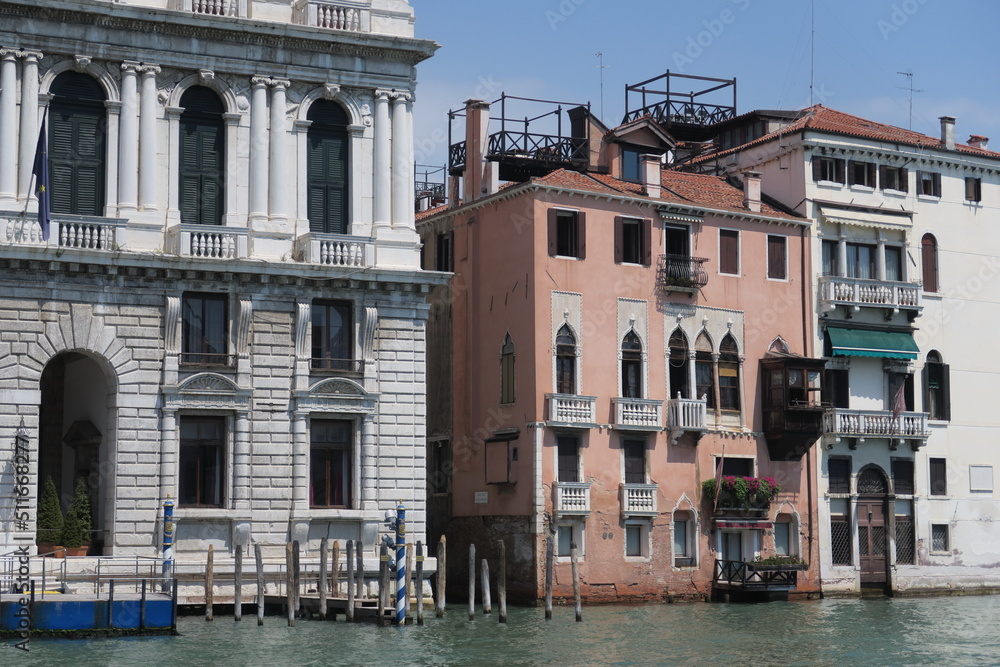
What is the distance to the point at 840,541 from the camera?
46906mm

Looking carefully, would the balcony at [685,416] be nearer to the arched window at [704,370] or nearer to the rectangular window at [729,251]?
the arched window at [704,370]

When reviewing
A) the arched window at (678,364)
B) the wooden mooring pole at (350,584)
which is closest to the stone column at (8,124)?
the wooden mooring pole at (350,584)

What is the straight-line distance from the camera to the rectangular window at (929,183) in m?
49.7

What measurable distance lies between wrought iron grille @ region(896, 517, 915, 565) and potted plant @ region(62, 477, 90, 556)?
23.5 metres

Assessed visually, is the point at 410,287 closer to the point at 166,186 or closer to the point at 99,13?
the point at 166,186

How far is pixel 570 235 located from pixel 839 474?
1094 cm

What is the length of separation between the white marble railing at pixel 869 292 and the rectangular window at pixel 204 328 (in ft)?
59.9

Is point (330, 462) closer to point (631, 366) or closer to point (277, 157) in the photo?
point (277, 157)

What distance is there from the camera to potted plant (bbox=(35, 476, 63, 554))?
35.7m

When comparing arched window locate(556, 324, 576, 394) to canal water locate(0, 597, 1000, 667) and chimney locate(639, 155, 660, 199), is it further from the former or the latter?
canal water locate(0, 597, 1000, 667)

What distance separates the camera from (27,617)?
30.3m

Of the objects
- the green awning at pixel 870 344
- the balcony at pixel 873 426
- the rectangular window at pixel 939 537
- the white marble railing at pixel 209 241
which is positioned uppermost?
the white marble railing at pixel 209 241

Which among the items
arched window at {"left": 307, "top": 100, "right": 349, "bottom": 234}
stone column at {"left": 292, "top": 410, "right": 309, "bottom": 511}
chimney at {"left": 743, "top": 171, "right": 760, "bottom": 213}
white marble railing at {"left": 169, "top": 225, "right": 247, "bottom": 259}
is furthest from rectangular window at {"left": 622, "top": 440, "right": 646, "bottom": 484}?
white marble railing at {"left": 169, "top": 225, "right": 247, "bottom": 259}

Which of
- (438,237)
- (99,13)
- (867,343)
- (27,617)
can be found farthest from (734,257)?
(27,617)
